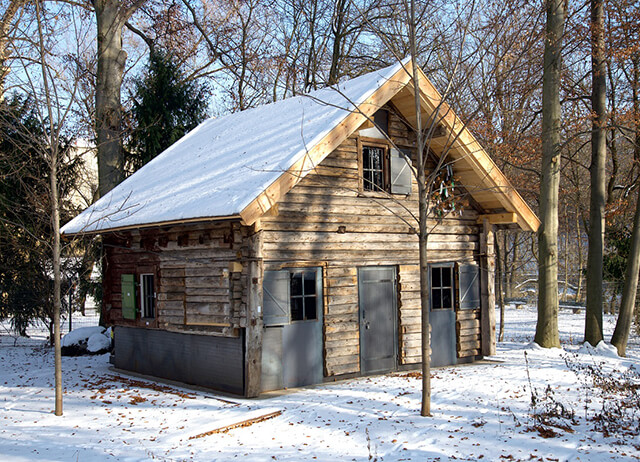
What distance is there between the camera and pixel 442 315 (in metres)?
13.9

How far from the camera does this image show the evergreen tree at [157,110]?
21375 millimetres

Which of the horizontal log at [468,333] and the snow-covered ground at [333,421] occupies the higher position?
the horizontal log at [468,333]

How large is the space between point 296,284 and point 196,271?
6.52 feet

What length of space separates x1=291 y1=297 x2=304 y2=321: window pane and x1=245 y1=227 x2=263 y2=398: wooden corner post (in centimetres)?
104

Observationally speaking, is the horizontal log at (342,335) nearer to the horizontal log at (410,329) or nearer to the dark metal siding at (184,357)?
the horizontal log at (410,329)

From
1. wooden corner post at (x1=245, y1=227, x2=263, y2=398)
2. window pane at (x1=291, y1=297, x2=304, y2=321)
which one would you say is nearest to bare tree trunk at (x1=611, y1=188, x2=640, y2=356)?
window pane at (x1=291, y1=297, x2=304, y2=321)

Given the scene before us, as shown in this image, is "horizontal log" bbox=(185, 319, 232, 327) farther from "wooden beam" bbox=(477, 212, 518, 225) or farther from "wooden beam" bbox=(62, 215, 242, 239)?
"wooden beam" bbox=(477, 212, 518, 225)

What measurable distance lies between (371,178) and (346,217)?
1.25 meters

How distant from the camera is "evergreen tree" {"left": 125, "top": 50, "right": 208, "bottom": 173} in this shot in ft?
70.1

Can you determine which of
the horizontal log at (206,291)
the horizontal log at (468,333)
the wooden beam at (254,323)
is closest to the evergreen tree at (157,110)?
the horizontal log at (206,291)

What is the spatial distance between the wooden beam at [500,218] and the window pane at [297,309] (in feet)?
18.0

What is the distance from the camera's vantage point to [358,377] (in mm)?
12297

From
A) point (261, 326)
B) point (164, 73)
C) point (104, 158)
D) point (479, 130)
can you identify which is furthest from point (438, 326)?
point (164, 73)

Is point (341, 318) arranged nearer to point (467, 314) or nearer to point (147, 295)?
point (467, 314)
